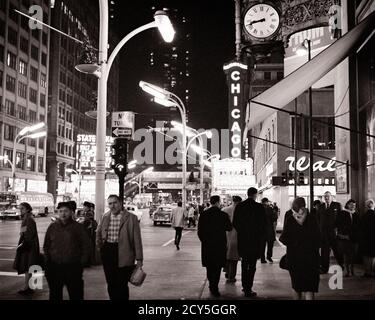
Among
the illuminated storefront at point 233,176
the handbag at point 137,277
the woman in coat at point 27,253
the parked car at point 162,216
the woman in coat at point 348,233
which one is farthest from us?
the parked car at point 162,216

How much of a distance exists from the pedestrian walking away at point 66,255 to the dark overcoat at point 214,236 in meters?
3.12

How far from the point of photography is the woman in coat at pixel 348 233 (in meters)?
12.0

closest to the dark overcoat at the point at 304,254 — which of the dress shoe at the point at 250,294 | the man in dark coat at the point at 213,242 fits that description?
the dress shoe at the point at 250,294

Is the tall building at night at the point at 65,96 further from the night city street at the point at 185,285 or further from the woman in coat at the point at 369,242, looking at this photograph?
the woman in coat at the point at 369,242

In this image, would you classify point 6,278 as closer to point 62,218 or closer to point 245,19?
point 62,218

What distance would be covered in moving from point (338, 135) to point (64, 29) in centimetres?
10128

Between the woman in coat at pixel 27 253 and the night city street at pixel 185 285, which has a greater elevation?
the woman in coat at pixel 27 253

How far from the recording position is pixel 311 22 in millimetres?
34000

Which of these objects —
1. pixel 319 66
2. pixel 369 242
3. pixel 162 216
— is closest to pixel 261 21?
pixel 319 66

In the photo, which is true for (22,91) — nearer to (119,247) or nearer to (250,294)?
(250,294)

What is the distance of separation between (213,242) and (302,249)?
283cm

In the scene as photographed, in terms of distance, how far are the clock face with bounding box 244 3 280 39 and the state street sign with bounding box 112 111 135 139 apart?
40.0 feet

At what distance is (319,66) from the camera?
10.9m

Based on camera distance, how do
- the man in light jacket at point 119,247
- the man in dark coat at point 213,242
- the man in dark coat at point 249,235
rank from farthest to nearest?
1. the man in dark coat at point 213,242
2. the man in dark coat at point 249,235
3. the man in light jacket at point 119,247
